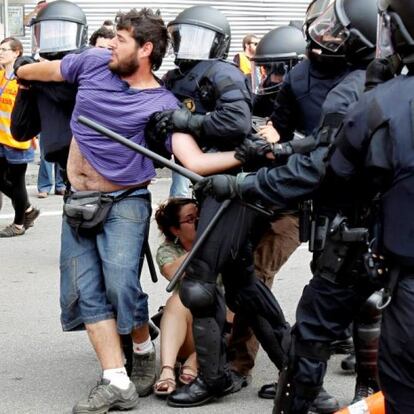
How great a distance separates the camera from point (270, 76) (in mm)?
5340

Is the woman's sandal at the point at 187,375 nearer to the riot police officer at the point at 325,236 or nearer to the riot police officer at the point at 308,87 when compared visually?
the riot police officer at the point at 325,236

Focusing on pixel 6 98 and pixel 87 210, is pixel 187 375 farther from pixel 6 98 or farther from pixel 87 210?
pixel 6 98

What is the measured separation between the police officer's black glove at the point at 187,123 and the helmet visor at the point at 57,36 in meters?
0.84

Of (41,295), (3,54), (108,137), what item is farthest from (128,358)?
(3,54)

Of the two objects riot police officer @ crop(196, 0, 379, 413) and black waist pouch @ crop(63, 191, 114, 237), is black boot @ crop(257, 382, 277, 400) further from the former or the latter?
black waist pouch @ crop(63, 191, 114, 237)

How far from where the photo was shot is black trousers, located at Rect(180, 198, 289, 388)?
184 inches

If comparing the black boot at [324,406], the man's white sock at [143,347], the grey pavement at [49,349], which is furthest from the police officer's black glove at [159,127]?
the black boot at [324,406]

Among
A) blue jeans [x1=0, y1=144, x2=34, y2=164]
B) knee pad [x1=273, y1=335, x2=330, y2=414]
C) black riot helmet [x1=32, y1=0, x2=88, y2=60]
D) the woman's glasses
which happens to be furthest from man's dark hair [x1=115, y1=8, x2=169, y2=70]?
blue jeans [x1=0, y1=144, x2=34, y2=164]

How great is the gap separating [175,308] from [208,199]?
77 cm

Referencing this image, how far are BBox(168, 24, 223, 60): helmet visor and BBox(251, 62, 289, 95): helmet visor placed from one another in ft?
1.44

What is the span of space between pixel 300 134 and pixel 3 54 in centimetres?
544

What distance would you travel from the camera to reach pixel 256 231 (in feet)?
16.2

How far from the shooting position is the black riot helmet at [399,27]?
3309 millimetres

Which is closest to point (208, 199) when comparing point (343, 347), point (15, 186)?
point (343, 347)
